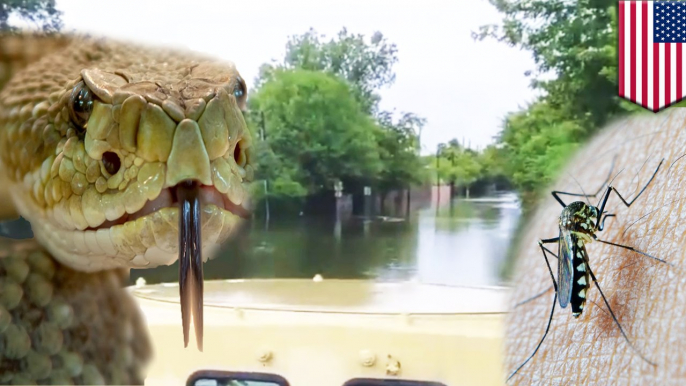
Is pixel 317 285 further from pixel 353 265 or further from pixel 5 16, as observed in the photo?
pixel 5 16

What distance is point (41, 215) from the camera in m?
0.44

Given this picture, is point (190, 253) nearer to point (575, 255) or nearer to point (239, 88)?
point (239, 88)

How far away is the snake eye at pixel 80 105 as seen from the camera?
0.44 metres

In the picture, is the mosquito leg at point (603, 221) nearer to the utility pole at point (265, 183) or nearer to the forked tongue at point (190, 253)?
the forked tongue at point (190, 253)

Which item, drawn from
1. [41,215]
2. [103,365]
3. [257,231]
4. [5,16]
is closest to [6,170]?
[41,215]

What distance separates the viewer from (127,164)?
1.37ft

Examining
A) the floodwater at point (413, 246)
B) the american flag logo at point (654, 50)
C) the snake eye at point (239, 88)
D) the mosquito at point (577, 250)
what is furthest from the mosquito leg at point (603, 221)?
the floodwater at point (413, 246)

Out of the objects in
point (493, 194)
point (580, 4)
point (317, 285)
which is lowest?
point (317, 285)

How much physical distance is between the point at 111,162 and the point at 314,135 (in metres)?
1.23

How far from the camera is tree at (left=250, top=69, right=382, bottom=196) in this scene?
158 centimetres

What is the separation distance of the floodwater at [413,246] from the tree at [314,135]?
0.43 feet

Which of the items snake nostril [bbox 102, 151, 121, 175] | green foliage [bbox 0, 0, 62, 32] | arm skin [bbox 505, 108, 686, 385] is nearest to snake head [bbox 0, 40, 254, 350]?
snake nostril [bbox 102, 151, 121, 175]

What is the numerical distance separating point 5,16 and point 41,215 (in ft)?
1.92

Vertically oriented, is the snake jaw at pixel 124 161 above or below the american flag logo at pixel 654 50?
below
